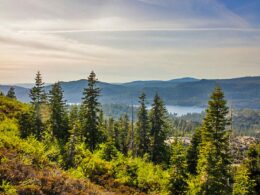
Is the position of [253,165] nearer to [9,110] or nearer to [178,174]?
[178,174]

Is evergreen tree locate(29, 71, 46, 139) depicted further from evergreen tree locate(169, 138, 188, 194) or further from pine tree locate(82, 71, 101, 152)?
evergreen tree locate(169, 138, 188, 194)

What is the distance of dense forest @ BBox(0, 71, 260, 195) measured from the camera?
15.3 m

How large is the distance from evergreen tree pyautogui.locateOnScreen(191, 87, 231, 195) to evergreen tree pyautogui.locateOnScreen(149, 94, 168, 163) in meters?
23.3

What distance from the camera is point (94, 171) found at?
88.3ft

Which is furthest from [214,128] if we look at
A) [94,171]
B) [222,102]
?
[94,171]

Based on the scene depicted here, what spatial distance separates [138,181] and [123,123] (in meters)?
65.7

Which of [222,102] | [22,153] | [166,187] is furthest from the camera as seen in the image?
[222,102]

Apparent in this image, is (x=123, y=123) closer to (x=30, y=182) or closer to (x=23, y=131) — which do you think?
(x=23, y=131)

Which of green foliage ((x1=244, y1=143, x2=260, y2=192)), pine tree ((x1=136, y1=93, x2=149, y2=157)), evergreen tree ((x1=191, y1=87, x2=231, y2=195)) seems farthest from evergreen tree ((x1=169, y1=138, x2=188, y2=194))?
pine tree ((x1=136, y1=93, x2=149, y2=157))

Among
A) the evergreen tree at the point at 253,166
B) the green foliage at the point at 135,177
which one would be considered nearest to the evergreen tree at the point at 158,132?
the evergreen tree at the point at 253,166

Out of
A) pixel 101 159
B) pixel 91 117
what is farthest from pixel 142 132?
pixel 101 159

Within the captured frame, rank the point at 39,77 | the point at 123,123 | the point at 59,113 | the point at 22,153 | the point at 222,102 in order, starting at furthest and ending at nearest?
the point at 123,123, the point at 59,113, the point at 39,77, the point at 222,102, the point at 22,153

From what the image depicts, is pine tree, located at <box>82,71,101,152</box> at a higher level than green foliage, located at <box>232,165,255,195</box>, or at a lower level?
higher

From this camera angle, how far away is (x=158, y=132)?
5431 cm
